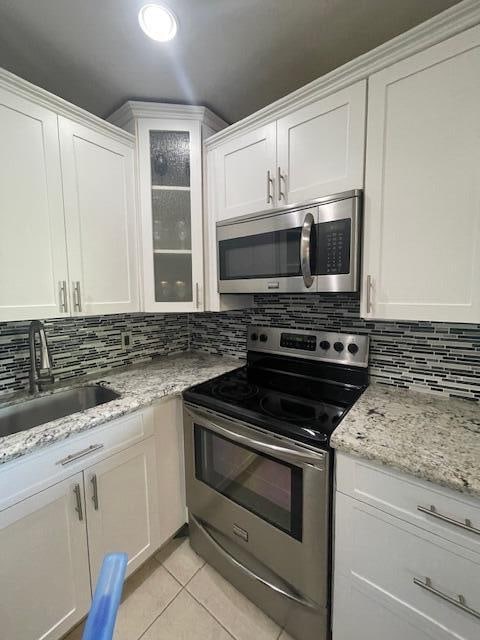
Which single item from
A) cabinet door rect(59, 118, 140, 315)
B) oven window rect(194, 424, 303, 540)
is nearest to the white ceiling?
cabinet door rect(59, 118, 140, 315)

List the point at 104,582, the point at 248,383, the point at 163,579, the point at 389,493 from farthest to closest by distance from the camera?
the point at 248,383 < the point at 163,579 < the point at 389,493 < the point at 104,582

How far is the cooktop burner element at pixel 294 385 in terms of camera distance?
110 centimetres

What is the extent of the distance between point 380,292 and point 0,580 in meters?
1.71

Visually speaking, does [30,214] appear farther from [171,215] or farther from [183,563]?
[183,563]

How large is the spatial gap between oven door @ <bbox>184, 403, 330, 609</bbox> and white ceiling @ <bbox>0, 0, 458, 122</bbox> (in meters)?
1.63

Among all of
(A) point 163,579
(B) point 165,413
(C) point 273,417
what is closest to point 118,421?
(B) point 165,413

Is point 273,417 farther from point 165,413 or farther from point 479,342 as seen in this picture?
point 479,342

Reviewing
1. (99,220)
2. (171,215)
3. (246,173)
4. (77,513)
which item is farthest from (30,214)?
(77,513)

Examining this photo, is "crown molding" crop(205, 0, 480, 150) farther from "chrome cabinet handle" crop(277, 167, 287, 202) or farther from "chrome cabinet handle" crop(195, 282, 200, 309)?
"chrome cabinet handle" crop(195, 282, 200, 309)

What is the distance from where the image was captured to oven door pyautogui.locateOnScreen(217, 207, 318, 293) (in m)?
1.20

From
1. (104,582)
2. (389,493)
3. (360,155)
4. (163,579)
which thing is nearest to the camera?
(104,582)

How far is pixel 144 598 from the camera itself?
4.24 feet

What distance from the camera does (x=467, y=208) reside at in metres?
0.94

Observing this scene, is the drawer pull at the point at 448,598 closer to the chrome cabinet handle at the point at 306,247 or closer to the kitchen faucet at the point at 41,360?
the chrome cabinet handle at the point at 306,247
